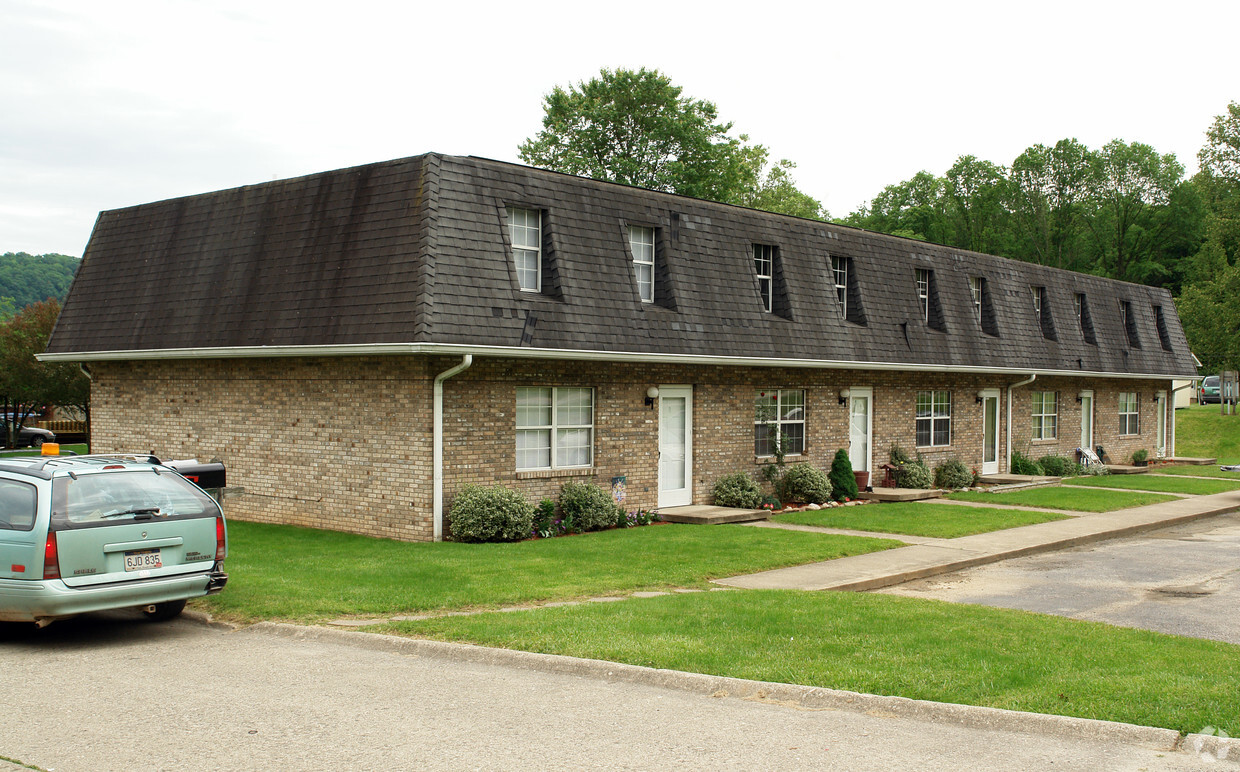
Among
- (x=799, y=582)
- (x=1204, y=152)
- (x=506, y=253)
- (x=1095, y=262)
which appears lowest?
(x=799, y=582)

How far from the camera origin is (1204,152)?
58.6 metres

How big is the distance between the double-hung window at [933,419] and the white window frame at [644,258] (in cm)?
926

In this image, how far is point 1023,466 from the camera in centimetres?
2781

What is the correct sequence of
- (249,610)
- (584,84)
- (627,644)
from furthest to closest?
(584,84)
(249,610)
(627,644)

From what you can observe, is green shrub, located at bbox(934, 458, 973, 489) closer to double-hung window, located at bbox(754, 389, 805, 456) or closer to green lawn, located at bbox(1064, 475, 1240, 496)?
green lawn, located at bbox(1064, 475, 1240, 496)

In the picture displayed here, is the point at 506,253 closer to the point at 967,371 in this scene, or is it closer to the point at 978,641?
the point at 978,641

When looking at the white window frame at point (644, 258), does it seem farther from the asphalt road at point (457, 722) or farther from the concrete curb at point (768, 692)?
the asphalt road at point (457, 722)

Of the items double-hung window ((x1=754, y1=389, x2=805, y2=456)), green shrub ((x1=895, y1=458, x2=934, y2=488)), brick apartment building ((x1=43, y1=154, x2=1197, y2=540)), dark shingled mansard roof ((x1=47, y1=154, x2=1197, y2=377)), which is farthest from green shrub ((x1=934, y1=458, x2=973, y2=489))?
double-hung window ((x1=754, y1=389, x2=805, y2=456))

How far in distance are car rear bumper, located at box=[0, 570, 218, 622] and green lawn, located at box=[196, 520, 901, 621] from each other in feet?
3.72

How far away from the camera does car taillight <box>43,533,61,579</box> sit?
8492 millimetres

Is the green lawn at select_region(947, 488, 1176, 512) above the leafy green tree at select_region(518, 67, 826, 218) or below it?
below

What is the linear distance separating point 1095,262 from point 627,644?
7117 centimetres

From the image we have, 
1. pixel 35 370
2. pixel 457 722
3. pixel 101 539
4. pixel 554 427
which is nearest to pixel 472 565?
pixel 554 427

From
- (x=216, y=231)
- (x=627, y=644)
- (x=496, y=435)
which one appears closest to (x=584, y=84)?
(x=216, y=231)
